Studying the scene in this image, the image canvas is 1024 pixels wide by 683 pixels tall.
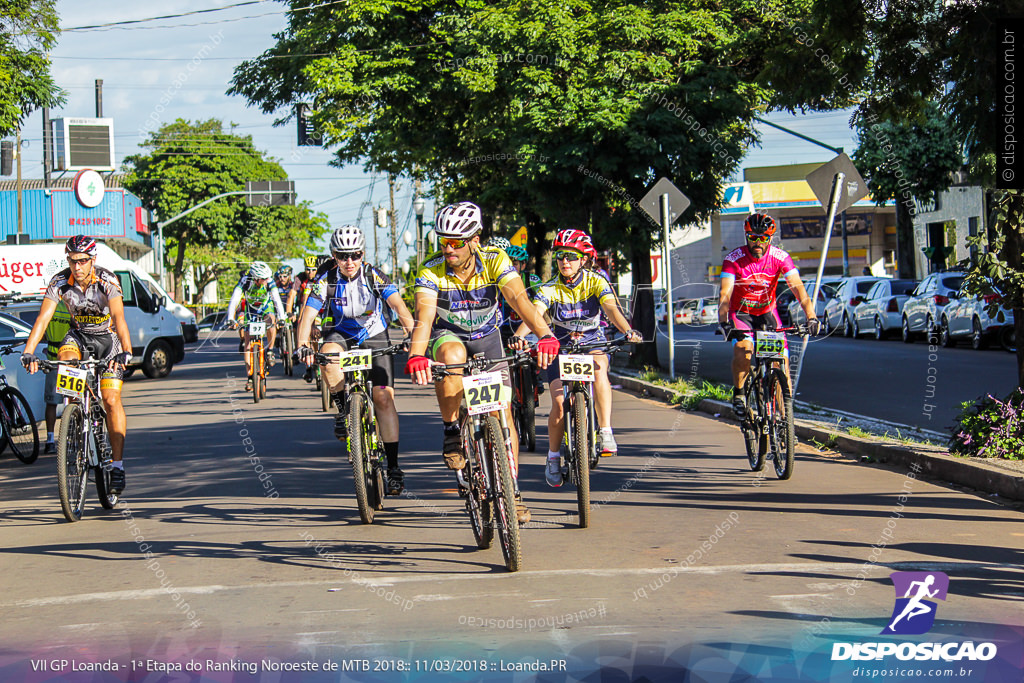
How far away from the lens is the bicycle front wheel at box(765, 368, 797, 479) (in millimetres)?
9125

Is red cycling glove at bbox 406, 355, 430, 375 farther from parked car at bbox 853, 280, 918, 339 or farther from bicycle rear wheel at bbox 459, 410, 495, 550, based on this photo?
parked car at bbox 853, 280, 918, 339

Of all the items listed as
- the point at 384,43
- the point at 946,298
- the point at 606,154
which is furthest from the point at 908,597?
the point at 384,43

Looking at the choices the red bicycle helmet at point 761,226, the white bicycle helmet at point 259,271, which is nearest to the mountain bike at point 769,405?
the red bicycle helmet at point 761,226

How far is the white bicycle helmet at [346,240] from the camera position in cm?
883

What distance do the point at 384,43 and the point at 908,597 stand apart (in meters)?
24.0

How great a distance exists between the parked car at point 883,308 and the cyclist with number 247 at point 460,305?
23406mm

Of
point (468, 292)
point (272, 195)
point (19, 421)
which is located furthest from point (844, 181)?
point (272, 195)

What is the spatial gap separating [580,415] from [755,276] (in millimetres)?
2478

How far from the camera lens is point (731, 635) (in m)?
5.04

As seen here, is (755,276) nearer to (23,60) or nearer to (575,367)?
(575,367)

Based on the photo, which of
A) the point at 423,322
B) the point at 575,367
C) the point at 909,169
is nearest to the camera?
the point at 423,322

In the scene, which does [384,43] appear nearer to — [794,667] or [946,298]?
[946,298]

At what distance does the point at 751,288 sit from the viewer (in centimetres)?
964

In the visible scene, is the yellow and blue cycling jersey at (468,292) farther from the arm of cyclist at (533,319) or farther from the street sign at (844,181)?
the street sign at (844,181)
